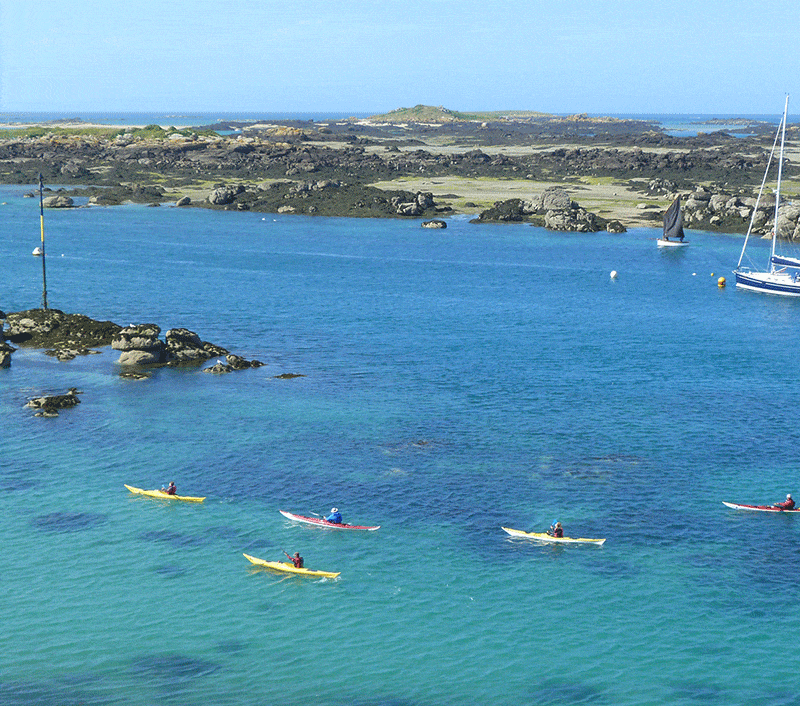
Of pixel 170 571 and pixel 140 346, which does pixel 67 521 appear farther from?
pixel 140 346

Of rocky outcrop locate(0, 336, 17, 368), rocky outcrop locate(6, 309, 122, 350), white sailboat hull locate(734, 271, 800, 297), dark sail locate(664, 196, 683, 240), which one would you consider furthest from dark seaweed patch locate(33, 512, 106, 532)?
dark sail locate(664, 196, 683, 240)

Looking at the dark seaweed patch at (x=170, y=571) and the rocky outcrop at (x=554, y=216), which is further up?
the rocky outcrop at (x=554, y=216)

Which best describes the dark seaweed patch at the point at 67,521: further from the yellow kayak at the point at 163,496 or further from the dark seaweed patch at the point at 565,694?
the dark seaweed patch at the point at 565,694

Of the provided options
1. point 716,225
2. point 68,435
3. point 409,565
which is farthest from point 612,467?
point 716,225

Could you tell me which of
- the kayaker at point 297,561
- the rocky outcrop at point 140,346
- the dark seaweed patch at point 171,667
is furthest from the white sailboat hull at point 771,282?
the dark seaweed patch at point 171,667

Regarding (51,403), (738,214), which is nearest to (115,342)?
(51,403)

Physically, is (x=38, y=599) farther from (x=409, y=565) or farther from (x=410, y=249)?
(x=410, y=249)

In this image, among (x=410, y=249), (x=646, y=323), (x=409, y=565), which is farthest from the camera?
(x=410, y=249)
